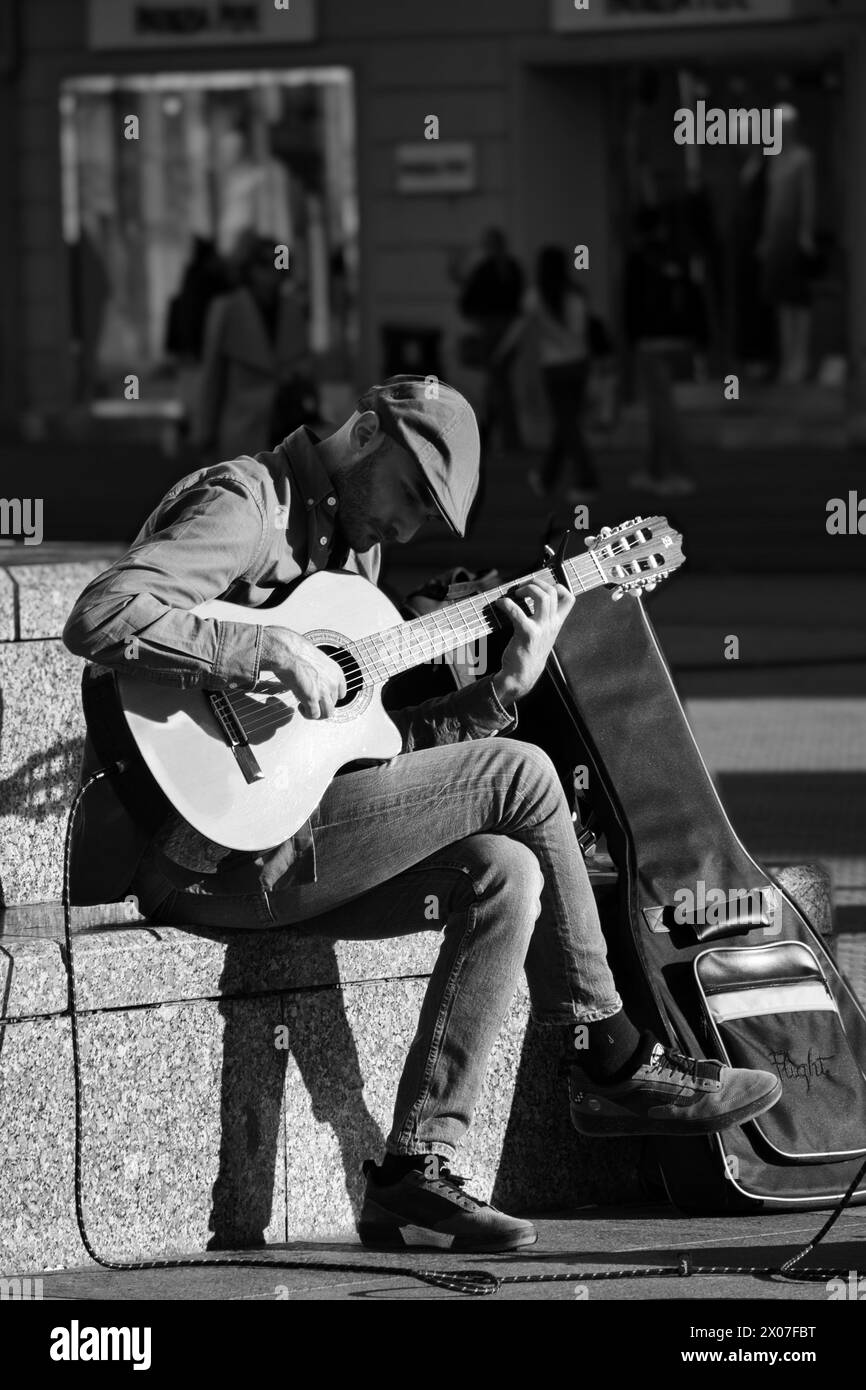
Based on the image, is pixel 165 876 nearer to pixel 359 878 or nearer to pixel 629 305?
pixel 359 878

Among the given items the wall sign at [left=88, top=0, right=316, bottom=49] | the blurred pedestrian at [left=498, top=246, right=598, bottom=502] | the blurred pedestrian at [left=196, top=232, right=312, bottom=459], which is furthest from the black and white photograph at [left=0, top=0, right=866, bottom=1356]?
the wall sign at [left=88, top=0, right=316, bottom=49]

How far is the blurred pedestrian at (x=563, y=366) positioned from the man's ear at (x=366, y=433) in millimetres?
11768

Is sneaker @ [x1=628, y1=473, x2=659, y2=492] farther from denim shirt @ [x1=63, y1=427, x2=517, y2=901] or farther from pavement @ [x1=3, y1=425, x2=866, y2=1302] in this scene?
denim shirt @ [x1=63, y1=427, x2=517, y2=901]

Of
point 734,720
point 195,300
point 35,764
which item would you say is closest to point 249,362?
point 734,720

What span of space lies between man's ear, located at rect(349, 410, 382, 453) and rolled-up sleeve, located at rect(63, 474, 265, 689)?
0.23 metres

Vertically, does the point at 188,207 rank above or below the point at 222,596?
above

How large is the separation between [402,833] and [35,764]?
726 mm

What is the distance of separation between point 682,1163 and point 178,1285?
0.89 metres

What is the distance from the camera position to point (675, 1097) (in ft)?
12.5

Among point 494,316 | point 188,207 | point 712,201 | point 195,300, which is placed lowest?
point 494,316

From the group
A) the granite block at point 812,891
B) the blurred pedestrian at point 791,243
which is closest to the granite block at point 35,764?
the granite block at point 812,891

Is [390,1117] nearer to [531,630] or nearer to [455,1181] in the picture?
[455,1181]

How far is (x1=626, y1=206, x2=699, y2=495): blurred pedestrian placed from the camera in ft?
52.5
